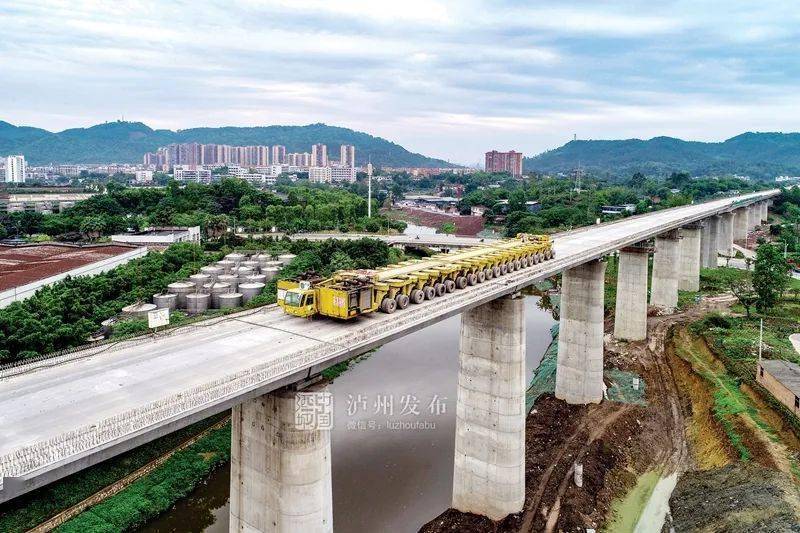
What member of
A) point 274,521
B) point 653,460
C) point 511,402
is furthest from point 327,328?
point 653,460

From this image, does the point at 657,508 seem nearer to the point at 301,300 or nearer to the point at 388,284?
the point at 388,284

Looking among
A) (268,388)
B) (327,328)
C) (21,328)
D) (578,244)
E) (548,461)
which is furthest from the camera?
(578,244)

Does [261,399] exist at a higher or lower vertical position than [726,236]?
lower

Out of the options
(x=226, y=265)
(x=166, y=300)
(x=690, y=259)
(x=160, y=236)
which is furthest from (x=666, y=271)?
(x=160, y=236)

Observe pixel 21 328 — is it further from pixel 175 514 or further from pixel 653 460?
pixel 653 460

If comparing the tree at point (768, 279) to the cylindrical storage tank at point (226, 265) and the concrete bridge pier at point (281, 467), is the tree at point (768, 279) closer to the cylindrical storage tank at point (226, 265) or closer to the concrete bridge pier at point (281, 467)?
the concrete bridge pier at point (281, 467)

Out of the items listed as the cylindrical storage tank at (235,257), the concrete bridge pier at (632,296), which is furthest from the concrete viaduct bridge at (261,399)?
the cylindrical storage tank at (235,257)

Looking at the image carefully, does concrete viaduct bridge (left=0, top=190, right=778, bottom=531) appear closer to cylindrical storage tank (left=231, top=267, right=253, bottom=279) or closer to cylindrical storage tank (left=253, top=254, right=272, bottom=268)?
cylindrical storage tank (left=231, top=267, right=253, bottom=279)
